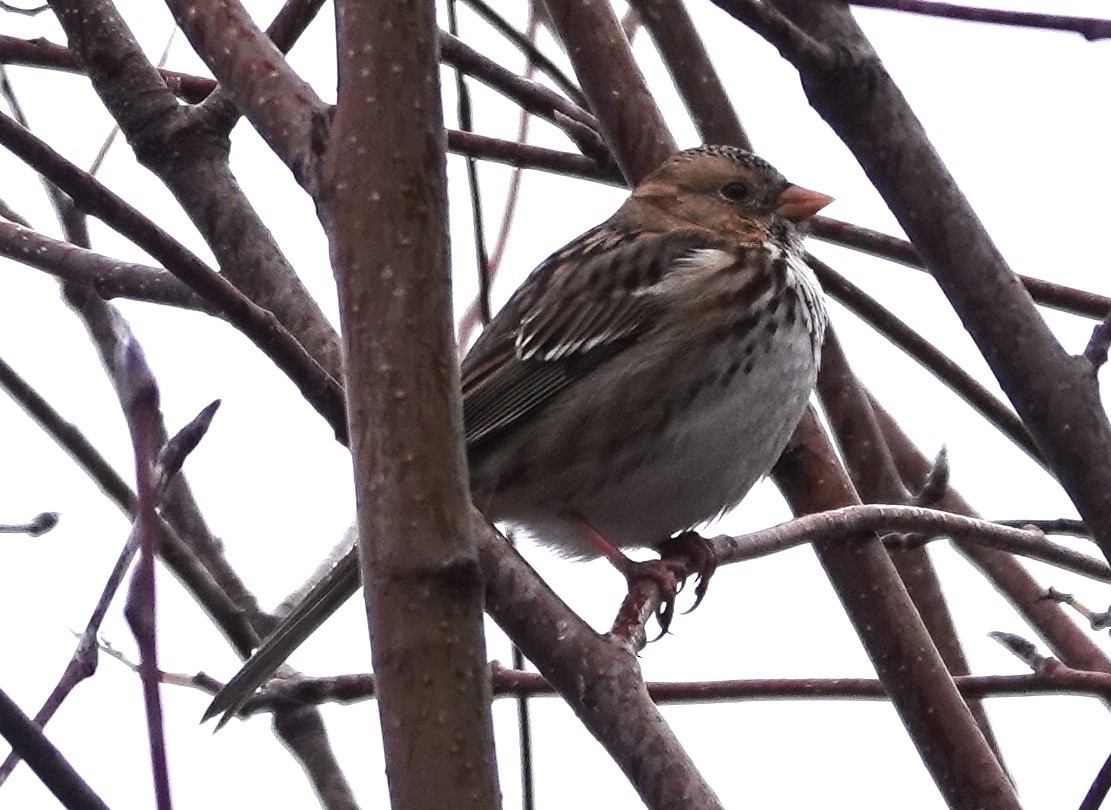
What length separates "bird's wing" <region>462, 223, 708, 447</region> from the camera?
3766 mm

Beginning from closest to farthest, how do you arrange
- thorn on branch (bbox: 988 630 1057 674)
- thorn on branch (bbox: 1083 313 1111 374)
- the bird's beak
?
thorn on branch (bbox: 1083 313 1111 374) < thorn on branch (bbox: 988 630 1057 674) < the bird's beak

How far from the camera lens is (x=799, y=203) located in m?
4.22

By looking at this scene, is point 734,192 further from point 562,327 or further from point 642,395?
point 642,395

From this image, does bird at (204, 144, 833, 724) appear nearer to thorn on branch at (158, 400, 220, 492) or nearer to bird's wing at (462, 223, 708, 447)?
bird's wing at (462, 223, 708, 447)

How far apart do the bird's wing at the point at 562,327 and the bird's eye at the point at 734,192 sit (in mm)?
246

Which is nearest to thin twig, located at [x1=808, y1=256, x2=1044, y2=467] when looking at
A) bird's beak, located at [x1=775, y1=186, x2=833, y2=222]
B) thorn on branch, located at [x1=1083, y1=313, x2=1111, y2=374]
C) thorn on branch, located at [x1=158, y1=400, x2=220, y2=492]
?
thorn on branch, located at [x1=1083, y1=313, x2=1111, y2=374]

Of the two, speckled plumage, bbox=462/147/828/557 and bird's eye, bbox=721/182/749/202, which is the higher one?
bird's eye, bbox=721/182/749/202

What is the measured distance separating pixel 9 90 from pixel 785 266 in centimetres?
179

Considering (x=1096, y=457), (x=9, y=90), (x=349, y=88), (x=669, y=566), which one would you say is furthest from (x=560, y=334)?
(x=349, y=88)

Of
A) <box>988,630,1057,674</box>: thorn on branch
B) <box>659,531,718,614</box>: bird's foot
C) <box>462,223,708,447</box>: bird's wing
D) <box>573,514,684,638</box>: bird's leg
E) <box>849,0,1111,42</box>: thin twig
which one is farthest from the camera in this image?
<box>462,223,708,447</box>: bird's wing

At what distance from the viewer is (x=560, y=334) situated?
Result: 388 cm

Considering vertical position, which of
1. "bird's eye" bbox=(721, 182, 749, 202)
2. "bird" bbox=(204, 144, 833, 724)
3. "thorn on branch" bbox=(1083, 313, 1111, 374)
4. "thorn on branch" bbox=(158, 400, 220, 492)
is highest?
"bird's eye" bbox=(721, 182, 749, 202)

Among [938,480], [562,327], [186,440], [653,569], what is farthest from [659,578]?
[186,440]

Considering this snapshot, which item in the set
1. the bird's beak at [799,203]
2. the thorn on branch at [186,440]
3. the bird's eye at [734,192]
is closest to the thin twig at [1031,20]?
the thorn on branch at [186,440]
